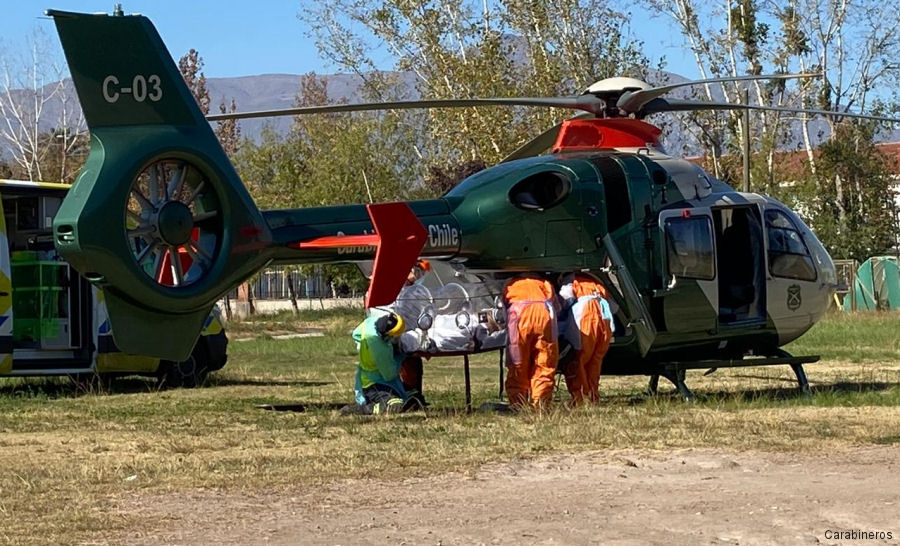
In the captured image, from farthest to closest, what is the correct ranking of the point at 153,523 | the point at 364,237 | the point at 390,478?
the point at 364,237 → the point at 390,478 → the point at 153,523

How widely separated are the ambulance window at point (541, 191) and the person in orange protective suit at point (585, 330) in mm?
795

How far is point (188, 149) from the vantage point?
38.2 ft

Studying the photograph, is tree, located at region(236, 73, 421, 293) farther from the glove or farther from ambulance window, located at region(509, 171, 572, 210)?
the glove

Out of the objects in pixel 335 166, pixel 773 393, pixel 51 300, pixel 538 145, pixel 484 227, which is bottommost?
pixel 773 393

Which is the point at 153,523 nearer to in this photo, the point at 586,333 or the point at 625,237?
the point at 586,333

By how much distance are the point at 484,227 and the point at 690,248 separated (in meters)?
2.42

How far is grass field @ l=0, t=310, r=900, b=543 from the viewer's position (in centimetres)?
907

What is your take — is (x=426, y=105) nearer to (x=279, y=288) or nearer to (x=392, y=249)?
(x=392, y=249)

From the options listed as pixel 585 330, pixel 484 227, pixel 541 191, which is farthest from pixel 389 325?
pixel 541 191

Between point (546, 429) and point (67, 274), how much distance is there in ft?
29.8

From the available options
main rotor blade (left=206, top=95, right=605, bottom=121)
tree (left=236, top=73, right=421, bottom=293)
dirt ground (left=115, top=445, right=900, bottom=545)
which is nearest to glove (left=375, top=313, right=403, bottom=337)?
main rotor blade (left=206, top=95, right=605, bottom=121)

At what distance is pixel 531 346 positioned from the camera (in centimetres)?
1298

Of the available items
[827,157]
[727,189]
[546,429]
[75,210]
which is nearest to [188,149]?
[75,210]

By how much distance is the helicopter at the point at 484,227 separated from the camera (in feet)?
36.9
